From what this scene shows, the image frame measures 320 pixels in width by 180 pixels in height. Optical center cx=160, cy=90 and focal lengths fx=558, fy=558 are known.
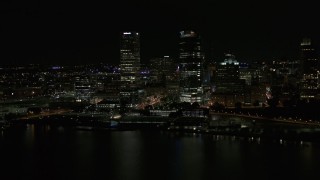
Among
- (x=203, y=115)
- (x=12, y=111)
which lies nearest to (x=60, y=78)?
(x=12, y=111)

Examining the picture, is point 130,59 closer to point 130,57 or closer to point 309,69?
point 130,57

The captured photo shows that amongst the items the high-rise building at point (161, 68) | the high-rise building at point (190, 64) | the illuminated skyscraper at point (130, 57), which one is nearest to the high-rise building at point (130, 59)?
the illuminated skyscraper at point (130, 57)

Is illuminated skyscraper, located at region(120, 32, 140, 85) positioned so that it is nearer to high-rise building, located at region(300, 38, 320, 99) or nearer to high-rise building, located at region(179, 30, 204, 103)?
high-rise building, located at region(179, 30, 204, 103)

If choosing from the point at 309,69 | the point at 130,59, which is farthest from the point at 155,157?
the point at 130,59

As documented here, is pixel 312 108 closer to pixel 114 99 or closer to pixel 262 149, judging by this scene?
pixel 262 149

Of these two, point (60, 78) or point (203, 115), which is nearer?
point (203, 115)

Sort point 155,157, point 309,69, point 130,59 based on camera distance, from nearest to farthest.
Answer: point 155,157, point 309,69, point 130,59
